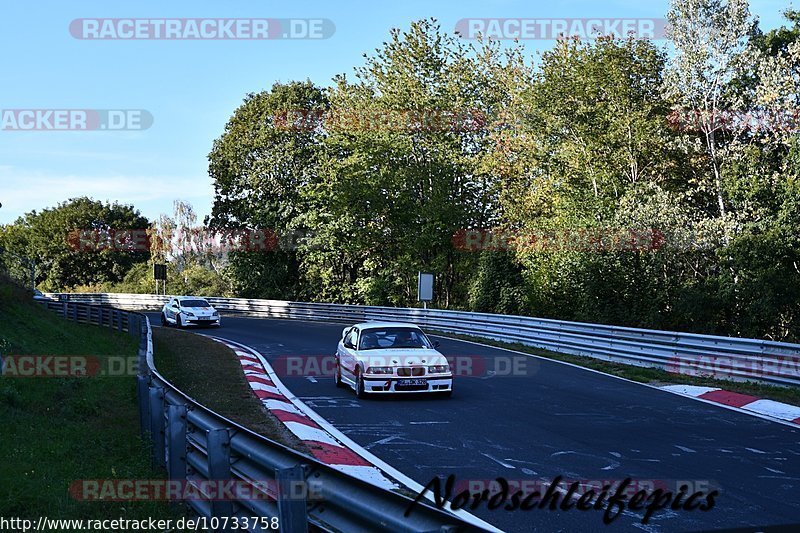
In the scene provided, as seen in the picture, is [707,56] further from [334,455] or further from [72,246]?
[72,246]

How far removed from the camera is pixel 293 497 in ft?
14.6

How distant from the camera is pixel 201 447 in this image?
6.47m

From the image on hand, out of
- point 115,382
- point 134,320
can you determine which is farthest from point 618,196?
point 115,382

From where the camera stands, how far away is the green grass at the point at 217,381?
11.2 meters

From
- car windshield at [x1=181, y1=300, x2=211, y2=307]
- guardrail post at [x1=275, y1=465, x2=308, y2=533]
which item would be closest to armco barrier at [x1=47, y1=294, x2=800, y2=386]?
car windshield at [x1=181, y1=300, x2=211, y2=307]

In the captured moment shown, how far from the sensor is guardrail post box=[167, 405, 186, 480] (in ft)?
22.8

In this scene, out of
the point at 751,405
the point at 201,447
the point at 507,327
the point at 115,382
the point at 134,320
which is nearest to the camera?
the point at 201,447

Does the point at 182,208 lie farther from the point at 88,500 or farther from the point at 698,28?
the point at 88,500

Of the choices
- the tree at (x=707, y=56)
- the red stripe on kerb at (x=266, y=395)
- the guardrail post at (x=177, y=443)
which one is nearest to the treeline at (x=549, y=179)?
the tree at (x=707, y=56)

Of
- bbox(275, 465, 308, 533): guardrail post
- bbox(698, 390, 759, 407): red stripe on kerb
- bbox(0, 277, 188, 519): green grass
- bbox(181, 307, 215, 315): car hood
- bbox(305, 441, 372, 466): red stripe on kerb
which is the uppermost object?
bbox(275, 465, 308, 533): guardrail post

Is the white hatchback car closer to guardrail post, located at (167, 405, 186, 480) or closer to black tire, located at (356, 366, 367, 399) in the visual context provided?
black tire, located at (356, 366, 367, 399)

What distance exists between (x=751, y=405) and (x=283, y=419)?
24.5 feet

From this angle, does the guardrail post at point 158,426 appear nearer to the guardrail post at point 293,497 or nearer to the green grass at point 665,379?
the guardrail post at point 293,497

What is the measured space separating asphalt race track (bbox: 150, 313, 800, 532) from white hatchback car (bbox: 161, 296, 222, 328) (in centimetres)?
1892
